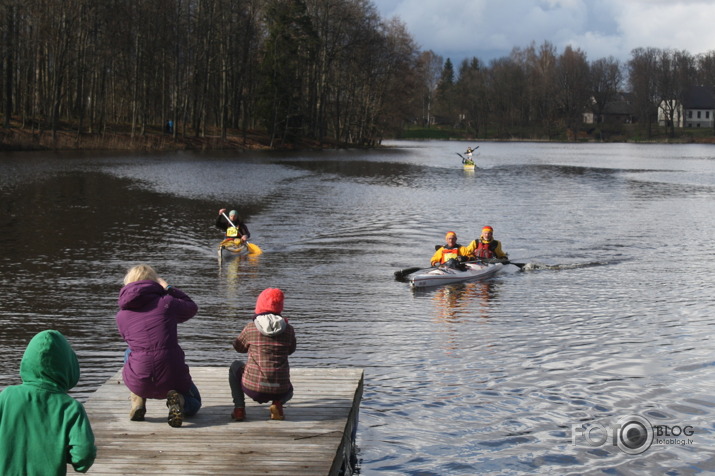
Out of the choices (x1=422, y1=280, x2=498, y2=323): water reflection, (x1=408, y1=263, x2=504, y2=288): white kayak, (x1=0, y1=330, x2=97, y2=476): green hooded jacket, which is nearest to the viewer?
(x1=0, y1=330, x2=97, y2=476): green hooded jacket

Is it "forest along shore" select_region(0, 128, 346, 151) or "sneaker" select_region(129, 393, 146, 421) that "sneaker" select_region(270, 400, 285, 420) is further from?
"forest along shore" select_region(0, 128, 346, 151)

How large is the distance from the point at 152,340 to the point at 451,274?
41.7 ft

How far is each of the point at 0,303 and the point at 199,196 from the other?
2354cm

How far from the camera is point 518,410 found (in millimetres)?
10172

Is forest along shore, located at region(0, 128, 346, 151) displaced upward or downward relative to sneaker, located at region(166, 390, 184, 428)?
upward

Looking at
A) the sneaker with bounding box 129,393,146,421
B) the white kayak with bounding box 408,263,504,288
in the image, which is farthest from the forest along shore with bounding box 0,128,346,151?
the sneaker with bounding box 129,393,146,421

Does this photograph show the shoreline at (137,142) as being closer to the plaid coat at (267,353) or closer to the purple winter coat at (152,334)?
the purple winter coat at (152,334)

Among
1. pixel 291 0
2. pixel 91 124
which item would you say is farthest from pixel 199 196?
pixel 291 0

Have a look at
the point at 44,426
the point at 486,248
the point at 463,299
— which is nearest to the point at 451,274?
the point at 463,299

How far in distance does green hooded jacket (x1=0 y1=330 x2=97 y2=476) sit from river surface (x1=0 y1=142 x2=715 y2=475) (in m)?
4.25

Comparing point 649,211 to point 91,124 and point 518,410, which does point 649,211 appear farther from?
point 91,124

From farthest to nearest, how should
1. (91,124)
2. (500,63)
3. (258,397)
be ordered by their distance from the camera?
1. (500,63)
2. (91,124)
3. (258,397)

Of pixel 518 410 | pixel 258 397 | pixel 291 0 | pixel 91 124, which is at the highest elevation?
pixel 291 0

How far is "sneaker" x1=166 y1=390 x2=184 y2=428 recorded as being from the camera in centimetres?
711
